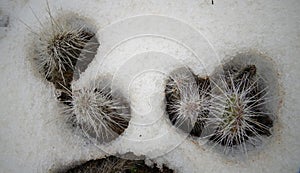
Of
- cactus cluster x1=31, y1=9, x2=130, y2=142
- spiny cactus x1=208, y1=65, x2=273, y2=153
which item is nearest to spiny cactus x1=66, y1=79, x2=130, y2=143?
cactus cluster x1=31, y1=9, x2=130, y2=142

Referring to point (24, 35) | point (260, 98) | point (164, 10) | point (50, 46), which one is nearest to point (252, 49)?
point (260, 98)

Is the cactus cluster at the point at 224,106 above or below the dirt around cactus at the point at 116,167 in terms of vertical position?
above

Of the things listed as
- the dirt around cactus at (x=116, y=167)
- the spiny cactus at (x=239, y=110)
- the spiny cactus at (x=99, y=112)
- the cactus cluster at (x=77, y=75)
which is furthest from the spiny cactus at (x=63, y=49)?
the spiny cactus at (x=239, y=110)

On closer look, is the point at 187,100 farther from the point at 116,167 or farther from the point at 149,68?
the point at 116,167

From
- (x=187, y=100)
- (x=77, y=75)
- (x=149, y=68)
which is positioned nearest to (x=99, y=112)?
(x=77, y=75)

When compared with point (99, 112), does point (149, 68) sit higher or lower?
higher

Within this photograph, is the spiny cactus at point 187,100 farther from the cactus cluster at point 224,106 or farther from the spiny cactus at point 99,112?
the spiny cactus at point 99,112

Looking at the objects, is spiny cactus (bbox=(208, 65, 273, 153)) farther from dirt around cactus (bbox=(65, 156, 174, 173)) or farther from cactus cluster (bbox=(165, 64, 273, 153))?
dirt around cactus (bbox=(65, 156, 174, 173))

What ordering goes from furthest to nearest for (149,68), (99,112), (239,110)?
(149,68), (99,112), (239,110)
